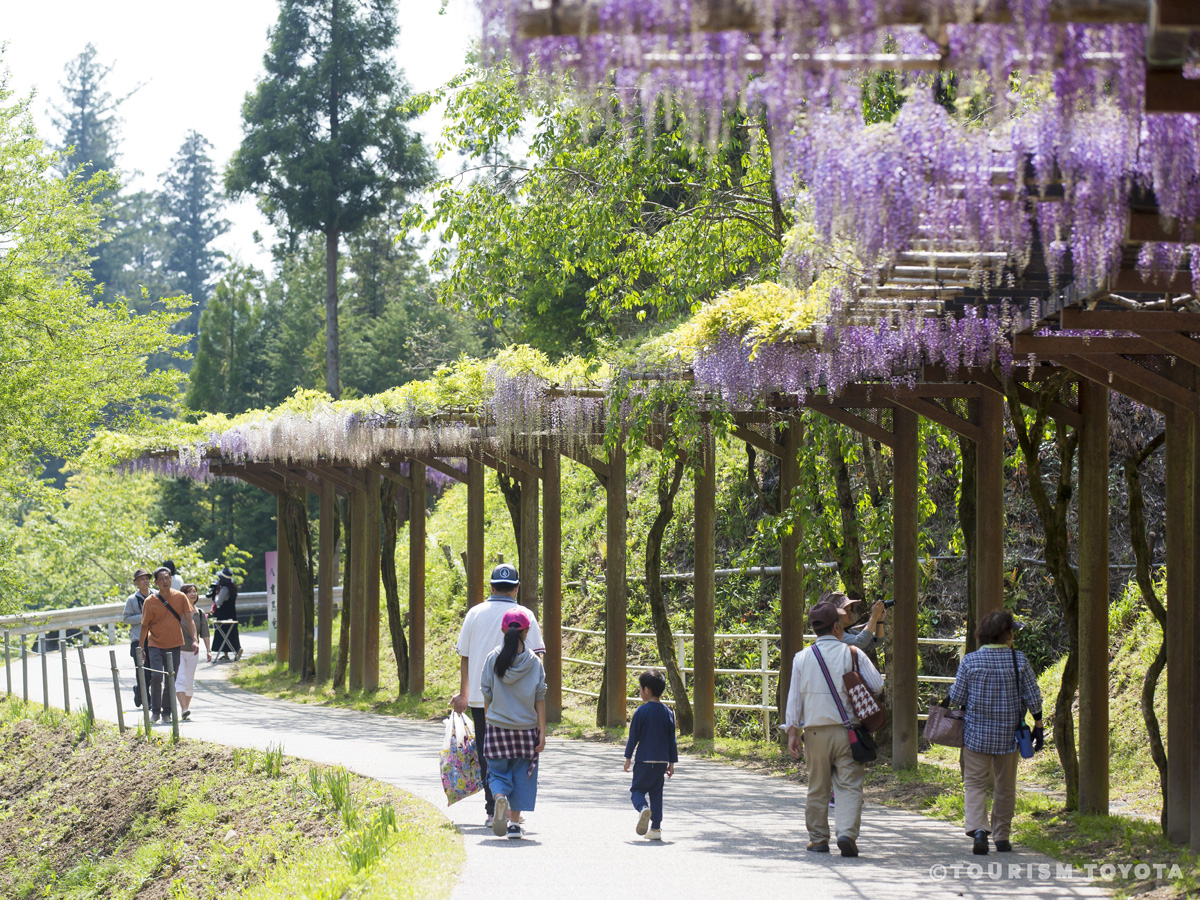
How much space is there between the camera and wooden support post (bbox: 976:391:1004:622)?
29.6 feet

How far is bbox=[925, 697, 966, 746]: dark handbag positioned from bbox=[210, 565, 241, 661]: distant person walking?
58.8ft

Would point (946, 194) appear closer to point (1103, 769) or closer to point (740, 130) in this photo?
point (1103, 769)

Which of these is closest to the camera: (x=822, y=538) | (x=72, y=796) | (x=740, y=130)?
(x=822, y=538)

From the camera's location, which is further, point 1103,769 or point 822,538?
point 822,538

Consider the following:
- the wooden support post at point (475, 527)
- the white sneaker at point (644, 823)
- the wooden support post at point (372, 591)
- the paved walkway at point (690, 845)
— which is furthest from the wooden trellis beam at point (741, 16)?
the wooden support post at point (372, 591)

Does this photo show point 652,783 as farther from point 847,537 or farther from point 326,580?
point 326,580

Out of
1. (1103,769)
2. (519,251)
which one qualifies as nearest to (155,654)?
(519,251)

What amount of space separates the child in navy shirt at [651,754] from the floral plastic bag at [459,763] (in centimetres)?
93

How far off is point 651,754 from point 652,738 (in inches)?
3.5

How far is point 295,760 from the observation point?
10.4m

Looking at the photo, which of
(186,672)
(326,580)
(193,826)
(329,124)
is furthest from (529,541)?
(329,124)

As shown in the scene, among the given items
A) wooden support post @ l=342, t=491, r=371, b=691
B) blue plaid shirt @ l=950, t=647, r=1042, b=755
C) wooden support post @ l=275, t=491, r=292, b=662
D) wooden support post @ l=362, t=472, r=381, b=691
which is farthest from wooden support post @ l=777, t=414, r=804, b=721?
wooden support post @ l=275, t=491, r=292, b=662

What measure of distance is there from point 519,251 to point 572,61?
381 inches

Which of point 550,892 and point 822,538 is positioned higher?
point 822,538
